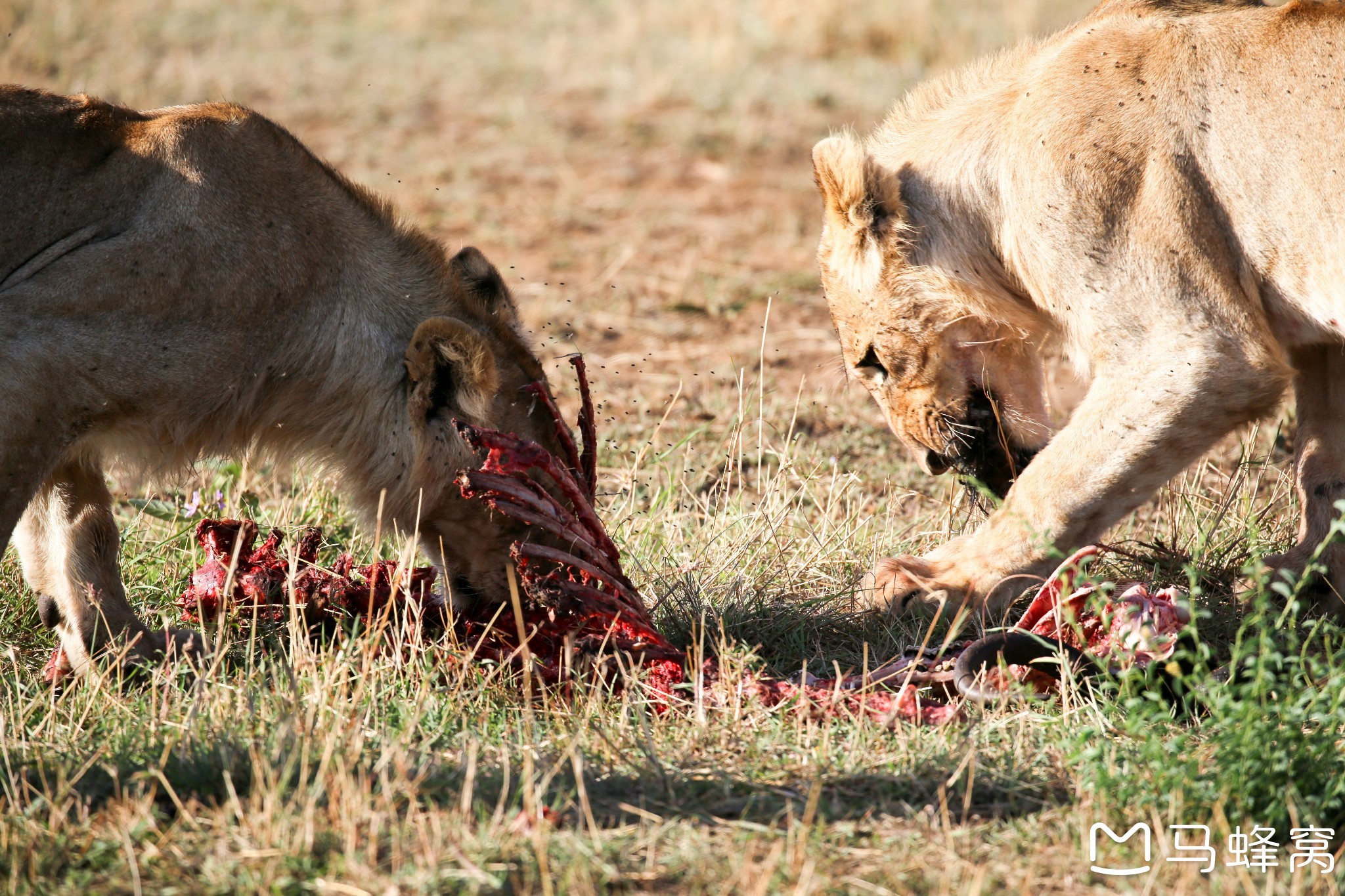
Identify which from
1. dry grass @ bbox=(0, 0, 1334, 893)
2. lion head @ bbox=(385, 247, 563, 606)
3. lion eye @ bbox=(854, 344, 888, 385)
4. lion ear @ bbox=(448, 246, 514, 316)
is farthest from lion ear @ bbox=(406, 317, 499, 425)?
lion eye @ bbox=(854, 344, 888, 385)

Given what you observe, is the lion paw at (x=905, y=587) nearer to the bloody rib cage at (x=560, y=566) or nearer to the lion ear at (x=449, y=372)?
the bloody rib cage at (x=560, y=566)

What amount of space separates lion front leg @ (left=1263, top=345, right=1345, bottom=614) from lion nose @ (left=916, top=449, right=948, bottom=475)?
0.93 m

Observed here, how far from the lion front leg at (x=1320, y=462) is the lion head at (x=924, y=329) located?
713 mm

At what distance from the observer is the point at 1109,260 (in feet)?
11.0

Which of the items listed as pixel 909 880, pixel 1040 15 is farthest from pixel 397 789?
pixel 1040 15

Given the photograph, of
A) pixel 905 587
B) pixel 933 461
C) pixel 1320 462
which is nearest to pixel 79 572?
pixel 905 587

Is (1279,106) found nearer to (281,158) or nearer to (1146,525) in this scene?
(1146,525)

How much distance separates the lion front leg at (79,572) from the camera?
3.45m

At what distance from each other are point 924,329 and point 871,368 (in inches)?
8.6

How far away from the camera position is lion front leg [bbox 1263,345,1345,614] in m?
3.75

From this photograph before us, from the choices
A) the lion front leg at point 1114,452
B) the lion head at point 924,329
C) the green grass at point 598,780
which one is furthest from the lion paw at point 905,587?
the lion head at point 924,329

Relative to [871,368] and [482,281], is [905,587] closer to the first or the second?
[871,368]

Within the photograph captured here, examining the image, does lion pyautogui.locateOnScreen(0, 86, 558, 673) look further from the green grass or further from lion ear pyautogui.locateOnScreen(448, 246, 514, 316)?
A: the green grass

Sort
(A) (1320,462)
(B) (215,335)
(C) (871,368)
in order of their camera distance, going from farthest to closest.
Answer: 1. (C) (871,368)
2. (A) (1320,462)
3. (B) (215,335)
